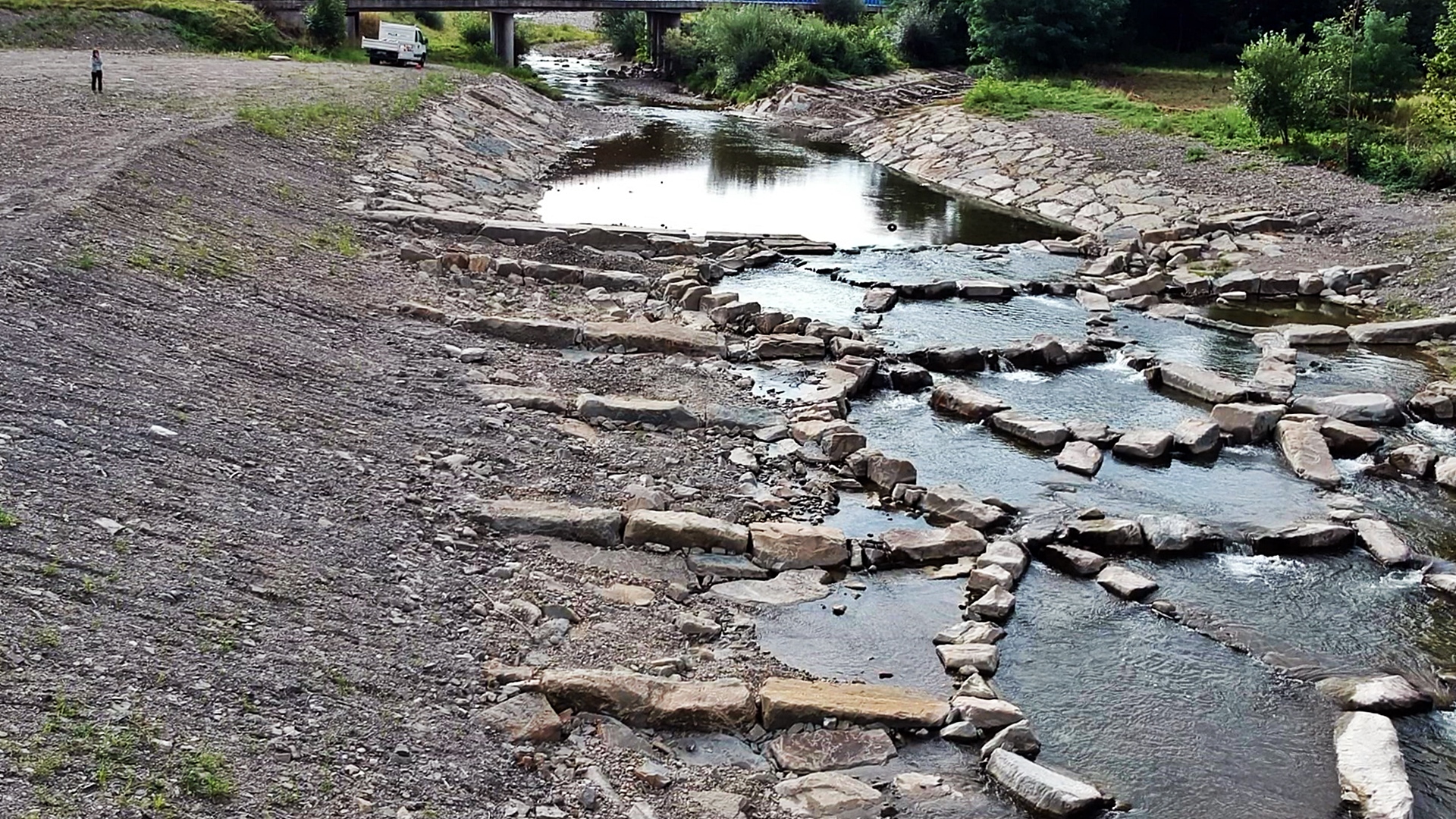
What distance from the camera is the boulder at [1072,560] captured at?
44.0 feet

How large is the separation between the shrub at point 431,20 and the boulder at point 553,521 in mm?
71776

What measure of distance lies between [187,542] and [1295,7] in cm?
6390

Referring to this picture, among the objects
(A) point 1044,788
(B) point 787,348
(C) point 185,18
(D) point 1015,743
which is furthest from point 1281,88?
(C) point 185,18

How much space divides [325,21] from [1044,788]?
57.4 meters

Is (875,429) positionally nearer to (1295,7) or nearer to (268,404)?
(268,404)

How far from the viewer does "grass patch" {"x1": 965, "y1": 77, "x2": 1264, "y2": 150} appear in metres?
39.0

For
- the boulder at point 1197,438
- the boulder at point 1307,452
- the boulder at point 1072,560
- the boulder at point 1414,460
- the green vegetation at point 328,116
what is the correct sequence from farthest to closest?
the green vegetation at point 328,116 < the boulder at point 1197,438 < the boulder at point 1414,460 < the boulder at point 1307,452 < the boulder at point 1072,560

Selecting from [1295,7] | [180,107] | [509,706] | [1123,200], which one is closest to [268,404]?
[509,706]

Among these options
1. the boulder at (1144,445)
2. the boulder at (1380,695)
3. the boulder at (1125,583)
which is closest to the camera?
the boulder at (1380,695)

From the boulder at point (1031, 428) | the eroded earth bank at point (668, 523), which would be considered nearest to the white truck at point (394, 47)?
the eroded earth bank at point (668, 523)

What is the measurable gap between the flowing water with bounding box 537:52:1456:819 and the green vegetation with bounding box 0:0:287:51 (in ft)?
115

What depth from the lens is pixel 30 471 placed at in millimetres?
10570

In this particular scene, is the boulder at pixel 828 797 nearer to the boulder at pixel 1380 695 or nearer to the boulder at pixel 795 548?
the boulder at pixel 795 548

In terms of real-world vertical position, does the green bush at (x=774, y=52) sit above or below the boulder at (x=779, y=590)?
above
